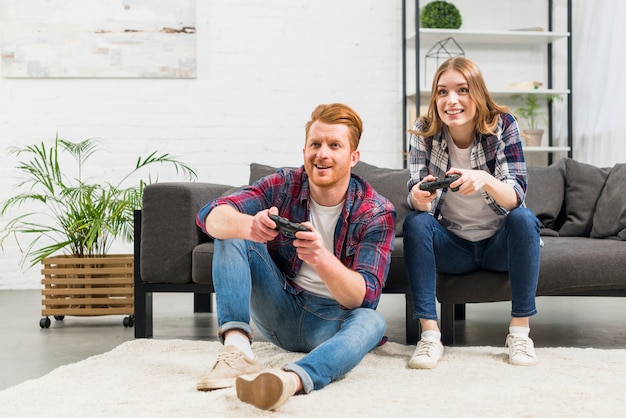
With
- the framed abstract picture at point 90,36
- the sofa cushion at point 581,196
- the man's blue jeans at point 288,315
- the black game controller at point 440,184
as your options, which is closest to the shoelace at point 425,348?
the man's blue jeans at point 288,315

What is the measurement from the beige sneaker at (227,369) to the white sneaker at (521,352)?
81 cm

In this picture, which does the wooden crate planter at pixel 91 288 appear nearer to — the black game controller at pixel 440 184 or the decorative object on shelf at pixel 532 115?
the black game controller at pixel 440 184

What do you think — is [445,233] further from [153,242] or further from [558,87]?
[558,87]

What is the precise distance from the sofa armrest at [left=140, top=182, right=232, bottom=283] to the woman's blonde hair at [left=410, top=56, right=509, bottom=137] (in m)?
0.91

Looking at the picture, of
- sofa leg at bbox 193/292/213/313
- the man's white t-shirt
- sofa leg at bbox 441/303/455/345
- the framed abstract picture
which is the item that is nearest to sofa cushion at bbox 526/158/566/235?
sofa leg at bbox 441/303/455/345

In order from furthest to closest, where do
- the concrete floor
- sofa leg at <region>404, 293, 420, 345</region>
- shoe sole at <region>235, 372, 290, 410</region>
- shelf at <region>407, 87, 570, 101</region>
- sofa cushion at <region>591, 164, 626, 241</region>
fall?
shelf at <region>407, 87, 570, 101</region>
sofa cushion at <region>591, 164, 626, 241</region>
sofa leg at <region>404, 293, 420, 345</region>
the concrete floor
shoe sole at <region>235, 372, 290, 410</region>

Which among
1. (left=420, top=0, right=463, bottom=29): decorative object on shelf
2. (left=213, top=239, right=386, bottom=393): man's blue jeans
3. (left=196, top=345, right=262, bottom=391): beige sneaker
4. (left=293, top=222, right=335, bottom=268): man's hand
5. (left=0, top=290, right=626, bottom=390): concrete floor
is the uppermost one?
(left=420, top=0, right=463, bottom=29): decorative object on shelf

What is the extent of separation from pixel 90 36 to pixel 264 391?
3572mm

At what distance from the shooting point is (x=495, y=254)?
2408mm

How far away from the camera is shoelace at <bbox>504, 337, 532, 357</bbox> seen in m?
2.26

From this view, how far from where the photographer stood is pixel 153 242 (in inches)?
107

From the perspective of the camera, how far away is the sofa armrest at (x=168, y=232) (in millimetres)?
2707

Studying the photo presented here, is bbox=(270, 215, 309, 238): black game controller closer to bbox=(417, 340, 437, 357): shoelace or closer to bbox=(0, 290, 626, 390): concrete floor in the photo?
bbox=(417, 340, 437, 357): shoelace

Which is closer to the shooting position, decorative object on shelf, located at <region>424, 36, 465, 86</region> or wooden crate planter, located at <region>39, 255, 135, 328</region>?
wooden crate planter, located at <region>39, 255, 135, 328</region>
